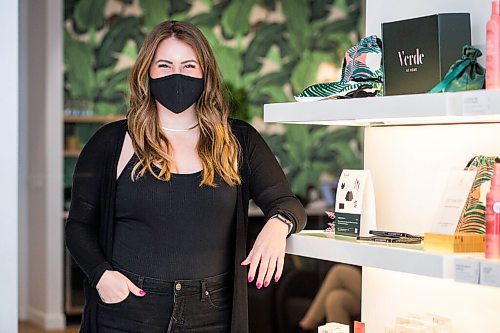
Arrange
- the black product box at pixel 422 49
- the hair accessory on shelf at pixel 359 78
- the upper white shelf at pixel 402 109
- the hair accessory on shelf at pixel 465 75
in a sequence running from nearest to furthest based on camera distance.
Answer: the upper white shelf at pixel 402 109 < the hair accessory on shelf at pixel 465 75 < the black product box at pixel 422 49 < the hair accessory on shelf at pixel 359 78

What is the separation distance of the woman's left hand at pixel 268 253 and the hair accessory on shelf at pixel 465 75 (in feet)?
2.08

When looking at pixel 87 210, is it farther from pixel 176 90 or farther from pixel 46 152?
pixel 46 152

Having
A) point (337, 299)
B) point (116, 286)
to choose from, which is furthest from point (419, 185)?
point (337, 299)

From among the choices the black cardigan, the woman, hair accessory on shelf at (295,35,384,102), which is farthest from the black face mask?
hair accessory on shelf at (295,35,384,102)

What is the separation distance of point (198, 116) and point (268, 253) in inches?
17.7

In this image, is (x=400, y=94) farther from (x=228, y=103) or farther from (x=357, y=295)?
(x=357, y=295)

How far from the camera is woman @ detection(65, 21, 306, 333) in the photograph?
246 centimetres

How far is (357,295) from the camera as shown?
4992mm

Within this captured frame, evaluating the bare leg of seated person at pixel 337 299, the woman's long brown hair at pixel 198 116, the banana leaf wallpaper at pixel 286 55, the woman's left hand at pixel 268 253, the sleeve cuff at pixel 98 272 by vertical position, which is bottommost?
the bare leg of seated person at pixel 337 299

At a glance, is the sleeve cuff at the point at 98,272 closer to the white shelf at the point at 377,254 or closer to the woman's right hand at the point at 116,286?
the woman's right hand at the point at 116,286

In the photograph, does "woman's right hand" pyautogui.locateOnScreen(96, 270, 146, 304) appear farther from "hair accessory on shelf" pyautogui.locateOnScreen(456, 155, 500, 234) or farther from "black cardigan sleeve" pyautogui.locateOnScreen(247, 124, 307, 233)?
"hair accessory on shelf" pyautogui.locateOnScreen(456, 155, 500, 234)

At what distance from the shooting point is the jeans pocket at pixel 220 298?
8.18ft

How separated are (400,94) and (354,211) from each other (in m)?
0.37
